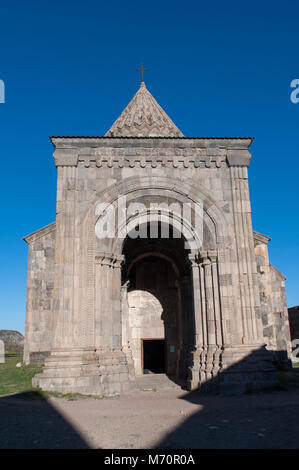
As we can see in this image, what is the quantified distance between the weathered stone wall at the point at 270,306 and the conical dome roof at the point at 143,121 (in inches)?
239

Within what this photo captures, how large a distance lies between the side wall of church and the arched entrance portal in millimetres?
3363

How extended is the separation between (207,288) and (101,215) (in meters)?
4.32

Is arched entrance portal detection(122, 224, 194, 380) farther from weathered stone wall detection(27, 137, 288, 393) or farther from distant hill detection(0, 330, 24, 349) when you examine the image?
distant hill detection(0, 330, 24, 349)

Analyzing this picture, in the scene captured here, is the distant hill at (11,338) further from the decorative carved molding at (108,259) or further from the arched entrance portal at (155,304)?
the decorative carved molding at (108,259)

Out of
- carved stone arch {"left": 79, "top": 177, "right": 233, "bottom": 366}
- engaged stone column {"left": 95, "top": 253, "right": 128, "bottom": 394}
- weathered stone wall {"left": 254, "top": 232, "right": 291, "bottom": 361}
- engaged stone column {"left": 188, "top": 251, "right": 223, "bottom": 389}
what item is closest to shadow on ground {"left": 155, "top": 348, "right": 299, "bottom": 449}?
engaged stone column {"left": 188, "top": 251, "right": 223, "bottom": 389}

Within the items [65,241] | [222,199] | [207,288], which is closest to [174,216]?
[222,199]

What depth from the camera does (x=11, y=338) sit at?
133 feet

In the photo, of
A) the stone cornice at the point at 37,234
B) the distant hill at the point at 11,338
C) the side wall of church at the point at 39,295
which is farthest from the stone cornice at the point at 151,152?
the distant hill at the point at 11,338

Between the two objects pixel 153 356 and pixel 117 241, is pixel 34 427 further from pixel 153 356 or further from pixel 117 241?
pixel 153 356

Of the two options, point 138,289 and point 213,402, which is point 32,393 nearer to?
point 213,402

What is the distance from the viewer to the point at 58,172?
13.3 meters

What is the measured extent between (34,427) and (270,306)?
39.5ft

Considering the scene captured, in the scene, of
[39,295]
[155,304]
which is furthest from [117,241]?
[155,304]
